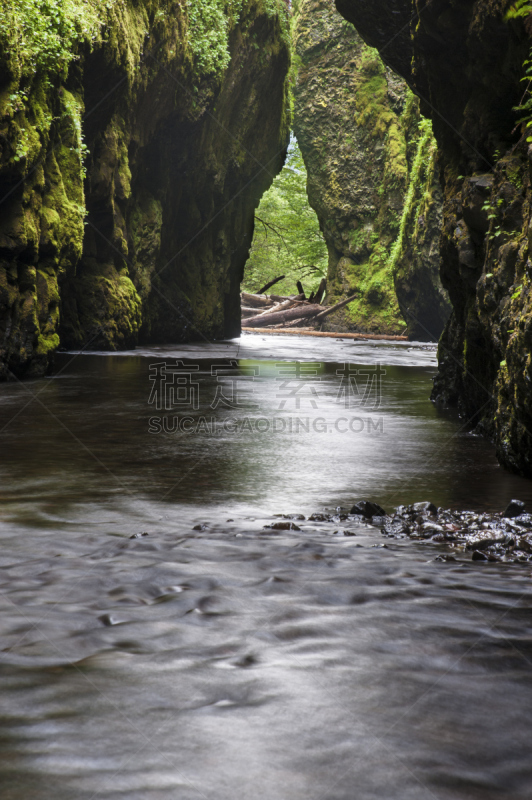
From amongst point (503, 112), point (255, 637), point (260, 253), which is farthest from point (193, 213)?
point (260, 253)

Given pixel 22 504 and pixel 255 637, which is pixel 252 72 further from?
pixel 255 637

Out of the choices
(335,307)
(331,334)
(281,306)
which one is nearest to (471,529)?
(331,334)

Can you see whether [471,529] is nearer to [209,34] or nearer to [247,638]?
[247,638]

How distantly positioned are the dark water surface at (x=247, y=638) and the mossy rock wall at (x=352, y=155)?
2749 centimetres

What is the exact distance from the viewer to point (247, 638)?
2.42m

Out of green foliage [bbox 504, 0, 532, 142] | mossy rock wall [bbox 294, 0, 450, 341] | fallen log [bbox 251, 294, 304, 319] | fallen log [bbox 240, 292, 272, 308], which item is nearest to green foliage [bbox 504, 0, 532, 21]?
green foliage [bbox 504, 0, 532, 142]

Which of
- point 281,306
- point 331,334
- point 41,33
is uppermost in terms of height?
point 41,33

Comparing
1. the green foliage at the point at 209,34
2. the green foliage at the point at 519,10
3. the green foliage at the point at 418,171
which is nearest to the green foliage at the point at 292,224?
the green foliage at the point at 418,171

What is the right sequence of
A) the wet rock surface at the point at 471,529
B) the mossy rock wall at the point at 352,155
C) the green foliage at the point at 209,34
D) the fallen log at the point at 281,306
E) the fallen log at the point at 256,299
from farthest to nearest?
1. the fallen log at the point at 256,299
2. the fallen log at the point at 281,306
3. the mossy rock wall at the point at 352,155
4. the green foliage at the point at 209,34
5. the wet rock surface at the point at 471,529

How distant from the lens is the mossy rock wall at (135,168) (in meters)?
10.4

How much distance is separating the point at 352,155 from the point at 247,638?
36411mm

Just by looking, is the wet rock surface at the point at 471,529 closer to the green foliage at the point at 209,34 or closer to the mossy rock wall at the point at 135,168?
the mossy rock wall at the point at 135,168

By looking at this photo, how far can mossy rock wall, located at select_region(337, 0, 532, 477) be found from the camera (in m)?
5.30

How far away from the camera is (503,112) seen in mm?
6793
